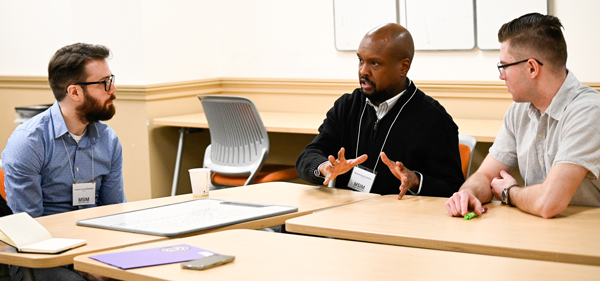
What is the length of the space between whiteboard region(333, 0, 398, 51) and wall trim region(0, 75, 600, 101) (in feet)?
0.96

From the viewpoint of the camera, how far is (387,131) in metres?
2.72

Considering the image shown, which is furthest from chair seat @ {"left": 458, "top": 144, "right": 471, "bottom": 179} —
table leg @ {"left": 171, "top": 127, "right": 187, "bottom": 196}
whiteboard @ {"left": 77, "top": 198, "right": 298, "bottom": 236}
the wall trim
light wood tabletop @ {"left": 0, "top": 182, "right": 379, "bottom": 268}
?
table leg @ {"left": 171, "top": 127, "right": 187, "bottom": 196}

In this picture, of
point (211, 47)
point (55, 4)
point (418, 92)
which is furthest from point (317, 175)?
point (55, 4)

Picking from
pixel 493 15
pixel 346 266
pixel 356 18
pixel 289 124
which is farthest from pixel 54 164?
pixel 493 15

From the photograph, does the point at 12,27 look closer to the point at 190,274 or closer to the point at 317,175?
the point at 317,175

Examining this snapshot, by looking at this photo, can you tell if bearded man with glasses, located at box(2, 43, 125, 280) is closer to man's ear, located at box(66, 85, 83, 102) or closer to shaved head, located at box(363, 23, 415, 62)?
man's ear, located at box(66, 85, 83, 102)

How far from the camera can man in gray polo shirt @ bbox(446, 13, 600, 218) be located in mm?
1982

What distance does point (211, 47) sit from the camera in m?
5.36

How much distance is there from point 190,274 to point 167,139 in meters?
3.56

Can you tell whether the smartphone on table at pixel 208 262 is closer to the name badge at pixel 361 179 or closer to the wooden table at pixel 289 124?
the name badge at pixel 361 179

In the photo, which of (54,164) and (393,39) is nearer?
(54,164)

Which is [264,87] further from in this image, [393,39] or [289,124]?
[393,39]

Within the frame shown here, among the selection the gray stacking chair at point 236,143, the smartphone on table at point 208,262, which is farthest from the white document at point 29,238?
the gray stacking chair at point 236,143

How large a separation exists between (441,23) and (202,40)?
6.37 feet
